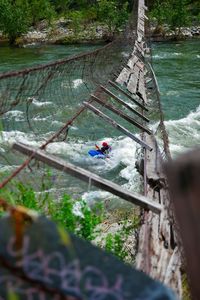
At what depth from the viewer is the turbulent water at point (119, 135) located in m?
10.3

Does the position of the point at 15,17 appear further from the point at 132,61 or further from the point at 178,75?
the point at 132,61

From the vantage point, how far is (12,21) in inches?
1389

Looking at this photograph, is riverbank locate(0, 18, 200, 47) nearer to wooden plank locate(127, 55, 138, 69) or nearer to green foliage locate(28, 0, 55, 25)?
green foliage locate(28, 0, 55, 25)

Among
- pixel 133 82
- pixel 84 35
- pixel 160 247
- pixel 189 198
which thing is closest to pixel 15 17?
pixel 84 35

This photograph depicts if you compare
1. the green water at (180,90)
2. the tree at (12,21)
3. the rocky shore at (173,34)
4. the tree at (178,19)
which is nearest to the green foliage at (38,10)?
the tree at (12,21)

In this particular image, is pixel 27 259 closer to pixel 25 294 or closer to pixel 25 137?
pixel 25 294

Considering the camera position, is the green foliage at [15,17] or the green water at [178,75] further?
the green foliage at [15,17]

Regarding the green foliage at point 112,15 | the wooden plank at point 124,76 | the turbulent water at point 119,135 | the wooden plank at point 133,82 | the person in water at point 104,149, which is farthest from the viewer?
the green foliage at point 112,15

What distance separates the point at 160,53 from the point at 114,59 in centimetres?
1640

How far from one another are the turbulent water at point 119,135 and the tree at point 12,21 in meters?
11.4

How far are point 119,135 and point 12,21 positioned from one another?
24.7 metres

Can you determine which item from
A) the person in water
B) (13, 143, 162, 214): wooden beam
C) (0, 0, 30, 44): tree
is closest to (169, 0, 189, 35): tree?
(0, 0, 30, 44): tree

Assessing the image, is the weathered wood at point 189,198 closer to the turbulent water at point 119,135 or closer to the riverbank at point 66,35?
the turbulent water at point 119,135

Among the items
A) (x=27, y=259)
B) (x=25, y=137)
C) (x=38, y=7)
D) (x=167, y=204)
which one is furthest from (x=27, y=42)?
(x=27, y=259)
